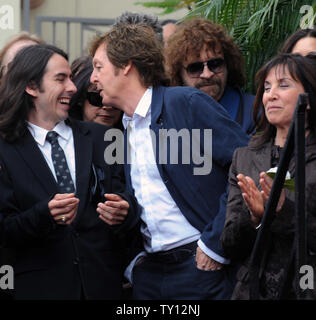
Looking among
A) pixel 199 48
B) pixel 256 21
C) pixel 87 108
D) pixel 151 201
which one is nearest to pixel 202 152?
pixel 151 201

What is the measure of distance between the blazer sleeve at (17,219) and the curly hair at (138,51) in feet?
3.07

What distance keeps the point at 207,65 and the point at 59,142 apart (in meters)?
1.23

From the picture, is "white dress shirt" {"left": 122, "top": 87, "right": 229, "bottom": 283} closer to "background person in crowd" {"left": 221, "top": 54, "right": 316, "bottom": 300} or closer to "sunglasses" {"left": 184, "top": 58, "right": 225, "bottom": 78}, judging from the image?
"background person in crowd" {"left": 221, "top": 54, "right": 316, "bottom": 300}

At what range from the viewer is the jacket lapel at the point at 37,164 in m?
4.33

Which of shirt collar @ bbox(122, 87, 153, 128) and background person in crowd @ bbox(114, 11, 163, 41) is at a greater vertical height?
background person in crowd @ bbox(114, 11, 163, 41)

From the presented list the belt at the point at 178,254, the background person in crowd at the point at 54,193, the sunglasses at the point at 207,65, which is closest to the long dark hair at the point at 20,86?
the background person in crowd at the point at 54,193

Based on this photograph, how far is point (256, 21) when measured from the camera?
564cm

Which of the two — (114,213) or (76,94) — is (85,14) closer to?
(76,94)

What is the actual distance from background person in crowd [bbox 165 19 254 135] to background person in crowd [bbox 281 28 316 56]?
518mm

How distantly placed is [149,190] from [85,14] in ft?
23.4

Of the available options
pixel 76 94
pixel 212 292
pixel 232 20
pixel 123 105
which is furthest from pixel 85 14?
pixel 212 292

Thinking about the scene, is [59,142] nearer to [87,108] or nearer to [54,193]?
[54,193]

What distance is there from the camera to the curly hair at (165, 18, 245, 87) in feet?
17.1

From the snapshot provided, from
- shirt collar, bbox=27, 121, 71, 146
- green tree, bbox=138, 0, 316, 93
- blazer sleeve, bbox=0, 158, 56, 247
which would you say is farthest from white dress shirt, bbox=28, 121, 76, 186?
green tree, bbox=138, 0, 316, 93
